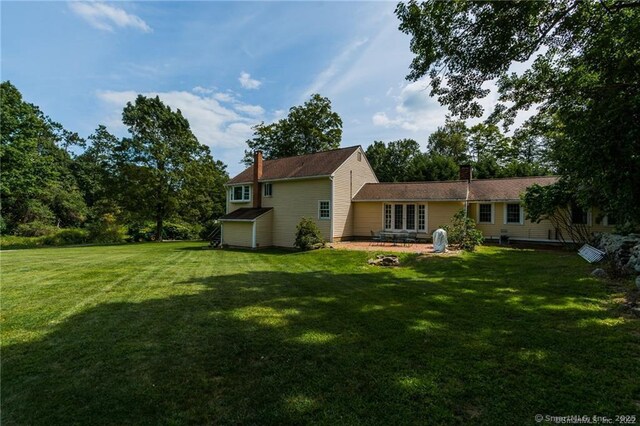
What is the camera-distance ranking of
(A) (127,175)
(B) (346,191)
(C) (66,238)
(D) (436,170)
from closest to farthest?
(B) (346,191), (A) (127,175), (C) (66,238), (D) (436,170)

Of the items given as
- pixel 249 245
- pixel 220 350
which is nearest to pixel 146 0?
pixel 220 350

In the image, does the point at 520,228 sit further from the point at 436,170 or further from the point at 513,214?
the point at 436,170

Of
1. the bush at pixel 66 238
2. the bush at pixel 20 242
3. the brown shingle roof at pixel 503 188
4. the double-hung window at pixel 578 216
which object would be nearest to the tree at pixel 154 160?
the bush at pixel 66 238

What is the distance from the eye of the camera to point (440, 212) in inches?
754

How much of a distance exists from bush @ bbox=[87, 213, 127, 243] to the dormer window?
13.2 metres

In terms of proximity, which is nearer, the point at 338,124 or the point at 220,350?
the point at 220,350

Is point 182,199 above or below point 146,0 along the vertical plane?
below

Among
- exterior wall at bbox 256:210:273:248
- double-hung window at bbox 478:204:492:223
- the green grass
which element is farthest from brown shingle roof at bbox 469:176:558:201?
exterior wall at bbox 256:210:273:248

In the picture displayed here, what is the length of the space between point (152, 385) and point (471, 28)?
30.5 feet

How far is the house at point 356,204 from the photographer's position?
18.7 meters

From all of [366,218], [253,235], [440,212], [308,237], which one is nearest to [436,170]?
[440,212]

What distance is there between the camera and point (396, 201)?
1969 centimetres

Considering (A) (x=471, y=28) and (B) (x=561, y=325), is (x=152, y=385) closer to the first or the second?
(B) (x=561, y=325)

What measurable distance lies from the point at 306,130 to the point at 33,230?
1142 inches
